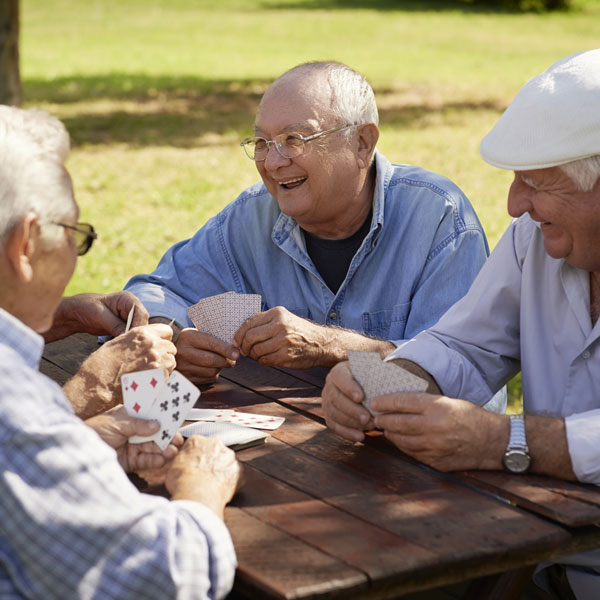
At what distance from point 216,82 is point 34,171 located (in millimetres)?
17914

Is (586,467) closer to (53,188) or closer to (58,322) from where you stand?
(53,188)

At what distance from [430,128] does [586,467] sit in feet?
41.0

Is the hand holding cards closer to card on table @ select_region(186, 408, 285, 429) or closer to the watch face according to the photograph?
card on table @ select_region(186, 408, 285, 429)

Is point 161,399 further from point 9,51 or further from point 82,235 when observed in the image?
point 9,51

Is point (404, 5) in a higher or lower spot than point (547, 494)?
lower

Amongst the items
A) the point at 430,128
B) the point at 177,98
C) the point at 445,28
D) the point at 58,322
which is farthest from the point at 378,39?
the point at 58,322

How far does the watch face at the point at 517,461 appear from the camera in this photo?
227 cm

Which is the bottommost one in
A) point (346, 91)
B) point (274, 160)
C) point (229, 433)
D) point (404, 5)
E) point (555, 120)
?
point (404, 5)

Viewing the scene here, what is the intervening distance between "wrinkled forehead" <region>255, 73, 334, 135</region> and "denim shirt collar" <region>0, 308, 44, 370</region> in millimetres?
1865

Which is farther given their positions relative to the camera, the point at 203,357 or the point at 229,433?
the point at 203,357

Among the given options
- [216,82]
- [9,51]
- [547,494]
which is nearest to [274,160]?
[547,494]

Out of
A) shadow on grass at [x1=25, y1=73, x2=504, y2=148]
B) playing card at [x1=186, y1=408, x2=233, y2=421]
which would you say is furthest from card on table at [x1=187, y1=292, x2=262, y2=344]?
shadow on grass at [x1=25, y1=73, x2=504, y2=148]

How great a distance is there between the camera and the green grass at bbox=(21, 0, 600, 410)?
397 inches

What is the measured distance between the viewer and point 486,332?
2.88 m
